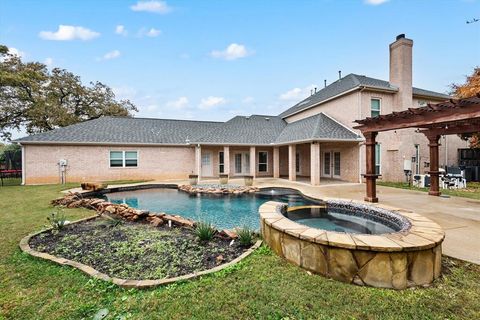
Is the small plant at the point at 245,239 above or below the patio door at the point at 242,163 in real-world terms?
below

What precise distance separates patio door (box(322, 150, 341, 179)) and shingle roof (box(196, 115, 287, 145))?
4420 mm

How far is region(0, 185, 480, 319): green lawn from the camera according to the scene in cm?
251

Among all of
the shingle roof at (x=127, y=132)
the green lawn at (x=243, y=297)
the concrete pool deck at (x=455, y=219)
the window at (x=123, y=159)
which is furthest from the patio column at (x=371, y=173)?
the window at (x=123, y=159)

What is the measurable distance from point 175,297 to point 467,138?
22.4 m

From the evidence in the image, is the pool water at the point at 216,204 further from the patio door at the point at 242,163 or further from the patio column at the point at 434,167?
the patio door at the point at 242,163

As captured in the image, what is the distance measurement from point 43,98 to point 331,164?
27993mm

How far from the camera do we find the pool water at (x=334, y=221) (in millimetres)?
5242

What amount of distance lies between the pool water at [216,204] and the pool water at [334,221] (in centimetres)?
137

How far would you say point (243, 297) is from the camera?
9.12ft

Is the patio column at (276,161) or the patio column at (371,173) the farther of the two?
the patio column at (276,161)

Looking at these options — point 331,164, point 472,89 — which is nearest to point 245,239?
point 331,164

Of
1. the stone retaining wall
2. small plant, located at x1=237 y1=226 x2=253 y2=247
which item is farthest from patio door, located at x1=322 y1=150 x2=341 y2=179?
small plant, located at x1=237 y1=226 x2=253 y2=247

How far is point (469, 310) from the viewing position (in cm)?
255

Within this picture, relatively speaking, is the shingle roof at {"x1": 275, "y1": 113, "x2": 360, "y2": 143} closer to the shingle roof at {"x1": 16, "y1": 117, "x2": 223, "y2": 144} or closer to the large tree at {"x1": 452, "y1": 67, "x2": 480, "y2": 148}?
the large tree at {"x1": 452, "y1": 67, "x2": 480, "y2": 148}
